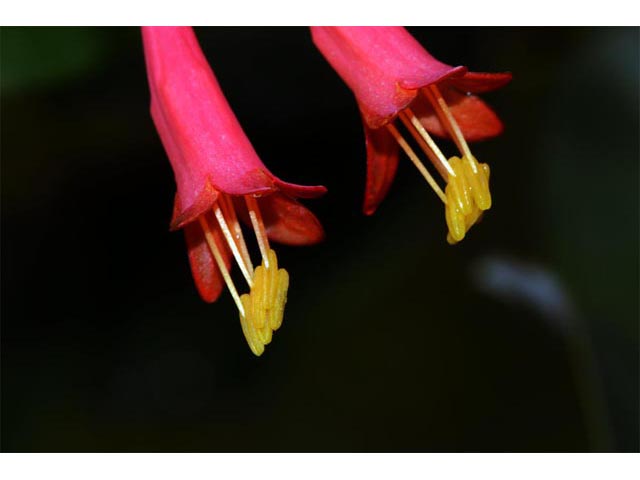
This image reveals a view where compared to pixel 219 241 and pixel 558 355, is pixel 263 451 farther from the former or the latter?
pixel 219 241

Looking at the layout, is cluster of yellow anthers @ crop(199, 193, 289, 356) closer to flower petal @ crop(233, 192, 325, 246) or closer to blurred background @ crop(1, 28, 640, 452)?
flower petal @ crop(233, 192, 325, 246)

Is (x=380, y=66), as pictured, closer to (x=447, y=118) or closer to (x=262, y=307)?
(x=447, y=118)

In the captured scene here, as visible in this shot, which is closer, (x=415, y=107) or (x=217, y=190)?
(x=217, y=190)

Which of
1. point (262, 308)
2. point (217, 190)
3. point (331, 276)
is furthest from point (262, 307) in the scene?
point (331, 276)

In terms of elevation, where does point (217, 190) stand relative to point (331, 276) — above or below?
above

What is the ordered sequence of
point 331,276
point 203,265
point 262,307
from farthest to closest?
point 331,276 < point 203,265 < point 262,307

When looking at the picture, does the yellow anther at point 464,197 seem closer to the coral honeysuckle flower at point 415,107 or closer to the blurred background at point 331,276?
the coral honeysuckle flower at point 415,107

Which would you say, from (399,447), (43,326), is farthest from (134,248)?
(399,447)
